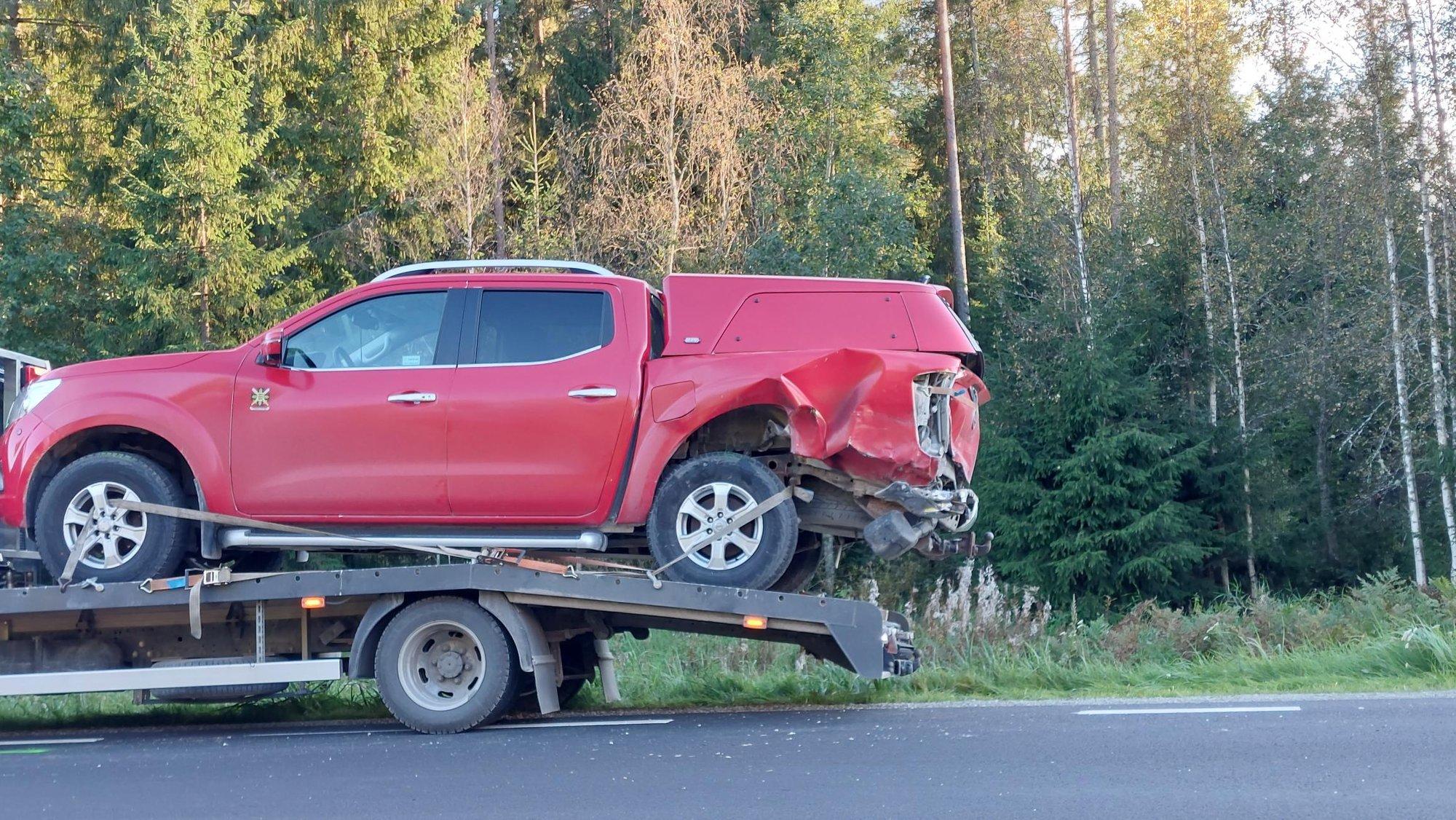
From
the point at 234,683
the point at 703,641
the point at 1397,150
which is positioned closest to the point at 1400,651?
the point at 703,641

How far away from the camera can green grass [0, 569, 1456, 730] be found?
8836 mm

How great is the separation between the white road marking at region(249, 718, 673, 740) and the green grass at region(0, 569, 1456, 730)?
88 cm

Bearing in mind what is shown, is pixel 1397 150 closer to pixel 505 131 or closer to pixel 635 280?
pixel 505 131

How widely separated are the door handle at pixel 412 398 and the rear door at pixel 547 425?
0.47ft

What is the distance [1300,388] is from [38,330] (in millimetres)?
24461

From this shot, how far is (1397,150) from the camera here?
24297 millimetres

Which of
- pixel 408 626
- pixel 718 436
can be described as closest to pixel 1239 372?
pixel 718 436

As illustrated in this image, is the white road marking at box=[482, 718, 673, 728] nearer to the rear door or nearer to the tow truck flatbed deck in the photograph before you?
the tow truck flatbed deck

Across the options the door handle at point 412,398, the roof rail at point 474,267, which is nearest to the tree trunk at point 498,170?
the roof rail at point 474,267

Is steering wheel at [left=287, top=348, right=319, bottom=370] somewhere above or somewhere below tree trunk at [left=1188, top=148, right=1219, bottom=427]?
below

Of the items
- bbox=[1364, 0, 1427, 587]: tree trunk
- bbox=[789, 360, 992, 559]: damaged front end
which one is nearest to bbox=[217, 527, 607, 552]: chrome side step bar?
bbox=[789, 360, 992, 559]: damaged front end

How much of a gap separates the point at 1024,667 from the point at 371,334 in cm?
483

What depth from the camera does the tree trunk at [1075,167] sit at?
88.8 feet

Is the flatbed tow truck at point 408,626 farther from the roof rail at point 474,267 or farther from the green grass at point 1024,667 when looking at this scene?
the roof rail at point 474,267
